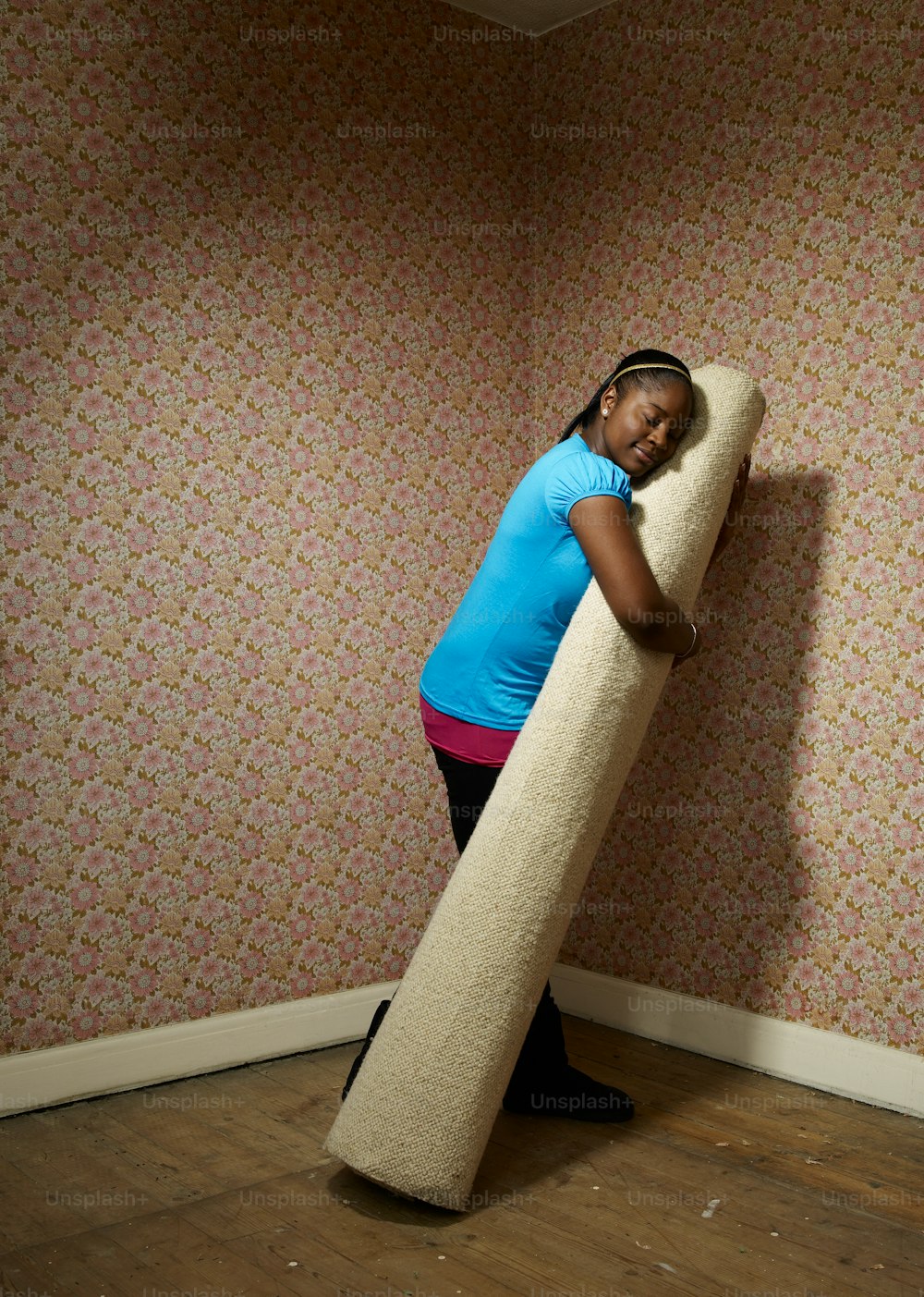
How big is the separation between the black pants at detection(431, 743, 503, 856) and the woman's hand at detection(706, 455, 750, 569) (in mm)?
669

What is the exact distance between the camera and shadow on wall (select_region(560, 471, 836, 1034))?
104 inches

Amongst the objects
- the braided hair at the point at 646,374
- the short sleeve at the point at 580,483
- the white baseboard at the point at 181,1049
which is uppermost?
the braided hair at the point at 646,374

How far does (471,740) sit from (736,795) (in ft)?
2.76

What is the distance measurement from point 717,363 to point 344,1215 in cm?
211

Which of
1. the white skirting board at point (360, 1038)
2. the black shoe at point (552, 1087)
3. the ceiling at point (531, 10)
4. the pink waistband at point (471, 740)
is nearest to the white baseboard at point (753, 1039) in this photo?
the white skirting board at point (360, 1038)

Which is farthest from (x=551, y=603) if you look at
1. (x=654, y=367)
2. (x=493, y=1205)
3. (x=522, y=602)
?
(x=493, y=1205)

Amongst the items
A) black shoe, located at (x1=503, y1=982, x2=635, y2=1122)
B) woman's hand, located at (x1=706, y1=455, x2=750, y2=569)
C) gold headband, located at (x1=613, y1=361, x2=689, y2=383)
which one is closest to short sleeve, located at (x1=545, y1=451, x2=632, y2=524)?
gold headband, located at (x1=613, y1=361, x2=689, y2=383)

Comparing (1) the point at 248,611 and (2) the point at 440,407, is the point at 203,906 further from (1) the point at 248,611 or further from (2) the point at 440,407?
(2) the point at 440,407

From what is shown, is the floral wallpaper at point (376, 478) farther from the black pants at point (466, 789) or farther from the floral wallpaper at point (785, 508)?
the black pants at point (466, 789)

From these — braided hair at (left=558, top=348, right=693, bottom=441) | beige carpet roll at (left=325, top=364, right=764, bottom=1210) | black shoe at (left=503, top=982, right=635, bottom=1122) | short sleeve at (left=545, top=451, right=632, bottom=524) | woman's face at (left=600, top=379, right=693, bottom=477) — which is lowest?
black shoe at (left=503, top=982, right=635, bottom=1122)

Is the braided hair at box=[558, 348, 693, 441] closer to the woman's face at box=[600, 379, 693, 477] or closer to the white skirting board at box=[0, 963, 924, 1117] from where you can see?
the woman's face at box=[600, 379, 693, 477]

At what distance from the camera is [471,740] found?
7.50ft

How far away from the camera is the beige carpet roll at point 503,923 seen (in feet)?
6.42

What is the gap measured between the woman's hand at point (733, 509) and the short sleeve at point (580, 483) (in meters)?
0.39
